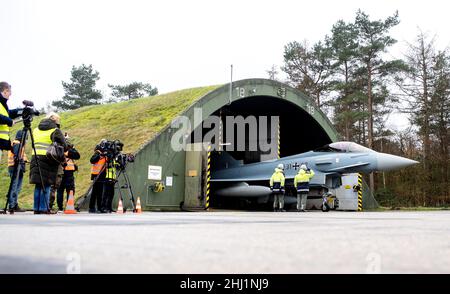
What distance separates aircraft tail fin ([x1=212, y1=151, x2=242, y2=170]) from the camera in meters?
21.3

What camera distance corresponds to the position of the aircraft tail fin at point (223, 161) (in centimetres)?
2130

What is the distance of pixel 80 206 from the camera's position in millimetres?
12898

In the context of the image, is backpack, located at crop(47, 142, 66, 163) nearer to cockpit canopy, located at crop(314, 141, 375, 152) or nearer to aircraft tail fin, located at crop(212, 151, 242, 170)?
cockpit canopy, located at crop(314, 141, 375, 152)

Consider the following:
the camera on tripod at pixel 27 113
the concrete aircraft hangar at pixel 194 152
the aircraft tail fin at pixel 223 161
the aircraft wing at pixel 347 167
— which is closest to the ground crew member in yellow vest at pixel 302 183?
the aircraft wing at pixel 347 167

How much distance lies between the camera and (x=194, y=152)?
16.9 m

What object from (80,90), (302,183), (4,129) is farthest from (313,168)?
(80,90)

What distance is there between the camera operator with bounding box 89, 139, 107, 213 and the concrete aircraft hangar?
4.01 meters

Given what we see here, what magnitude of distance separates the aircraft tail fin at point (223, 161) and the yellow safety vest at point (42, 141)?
1307 cm

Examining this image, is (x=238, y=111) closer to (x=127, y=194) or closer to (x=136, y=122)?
(x=136, y=122)

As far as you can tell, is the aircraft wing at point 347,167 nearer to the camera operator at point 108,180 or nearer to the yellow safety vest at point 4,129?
the camera operator at point 108,180

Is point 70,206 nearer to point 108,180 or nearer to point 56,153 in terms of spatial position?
point 108,180

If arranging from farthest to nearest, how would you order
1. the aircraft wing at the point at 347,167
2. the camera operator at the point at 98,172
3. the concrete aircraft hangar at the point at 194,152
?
the aircraft wing at the point at 347,167 < the concrete aircraft hangar at the point at 194,152 < the camera operator at the point at 98,172
